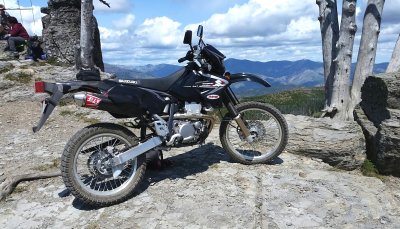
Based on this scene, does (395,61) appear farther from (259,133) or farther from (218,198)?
(218,198)

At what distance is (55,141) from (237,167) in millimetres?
4540

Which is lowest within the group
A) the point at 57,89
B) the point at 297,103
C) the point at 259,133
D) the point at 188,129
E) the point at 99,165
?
the point at 297,103

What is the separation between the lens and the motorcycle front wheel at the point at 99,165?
544 centimetres

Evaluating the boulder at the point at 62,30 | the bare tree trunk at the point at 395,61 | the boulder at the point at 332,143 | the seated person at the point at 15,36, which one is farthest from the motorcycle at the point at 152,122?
the seated person at the point at 15,36

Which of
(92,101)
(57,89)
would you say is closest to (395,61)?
(92,101)

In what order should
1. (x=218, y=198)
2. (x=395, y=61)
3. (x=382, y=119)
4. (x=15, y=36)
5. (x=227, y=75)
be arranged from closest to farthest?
(x=218, y=198)
(x=227, y=75)
(x=382, y=119)
(x=395, y=61)
(x=15, y=36)

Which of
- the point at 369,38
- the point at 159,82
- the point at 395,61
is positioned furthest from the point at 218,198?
the point at 395,61

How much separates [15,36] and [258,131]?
15.3 meters

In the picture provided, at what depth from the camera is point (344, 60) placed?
1145 cm

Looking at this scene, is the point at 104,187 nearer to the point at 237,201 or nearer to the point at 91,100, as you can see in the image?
the point at 91,100

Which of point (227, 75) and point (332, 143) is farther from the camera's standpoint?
point (332, 143)

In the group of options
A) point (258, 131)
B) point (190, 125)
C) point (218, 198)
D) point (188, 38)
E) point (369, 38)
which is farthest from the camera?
point (369, 38)

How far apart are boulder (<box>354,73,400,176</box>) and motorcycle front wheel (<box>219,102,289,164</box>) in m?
2.07

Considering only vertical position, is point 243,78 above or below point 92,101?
above
